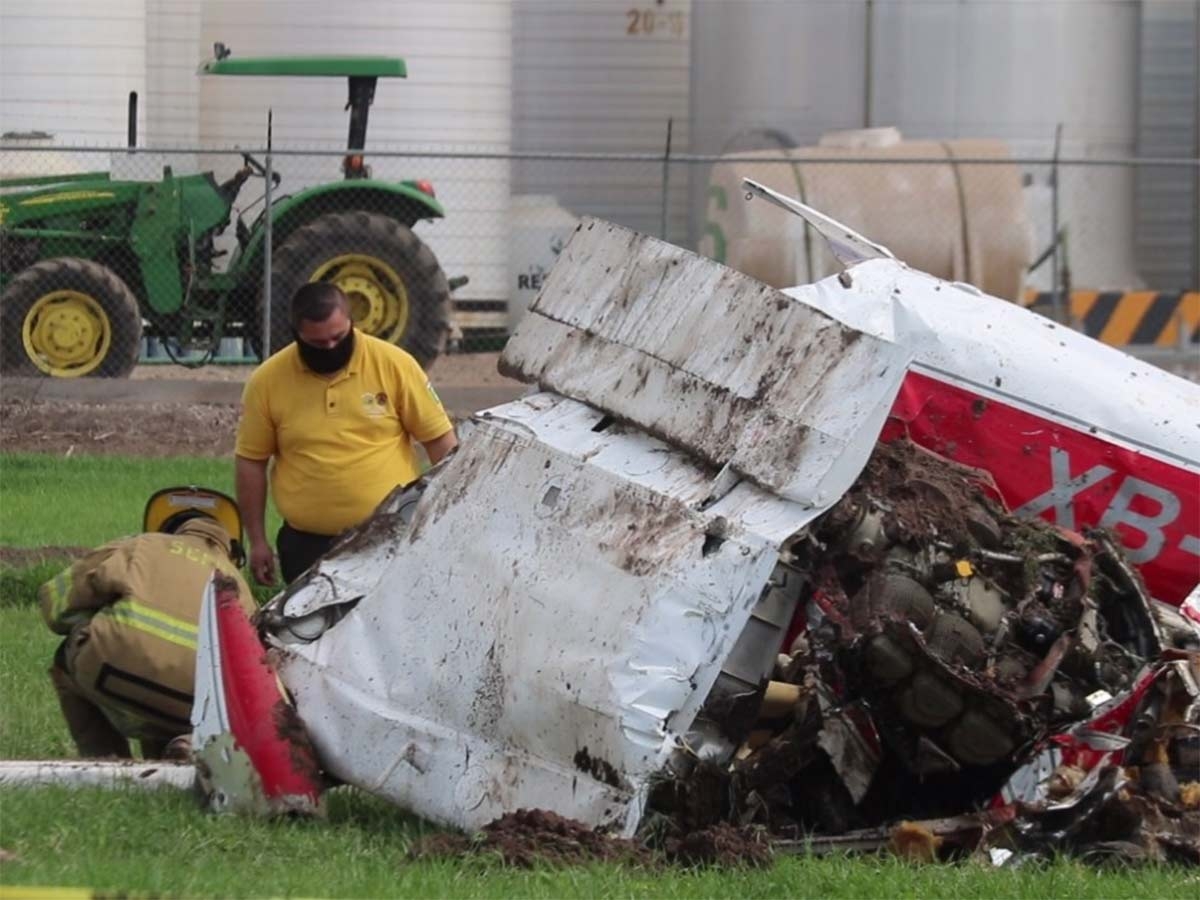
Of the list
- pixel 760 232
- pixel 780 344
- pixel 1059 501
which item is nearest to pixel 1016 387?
pixel 1059 501

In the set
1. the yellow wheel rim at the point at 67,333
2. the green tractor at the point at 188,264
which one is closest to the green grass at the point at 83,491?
the green tractor at the point at 188,264

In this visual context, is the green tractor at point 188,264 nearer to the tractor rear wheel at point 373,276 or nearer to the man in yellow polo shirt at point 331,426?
the tractor rear wheel at point 373,276

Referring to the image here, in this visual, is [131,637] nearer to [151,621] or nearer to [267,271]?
[151,621]

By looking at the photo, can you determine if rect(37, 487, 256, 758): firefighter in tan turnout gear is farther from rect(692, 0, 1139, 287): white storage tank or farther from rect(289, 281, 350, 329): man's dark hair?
rect(692, 0, 1139, 287): white storage tank

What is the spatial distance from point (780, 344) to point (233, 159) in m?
13.6

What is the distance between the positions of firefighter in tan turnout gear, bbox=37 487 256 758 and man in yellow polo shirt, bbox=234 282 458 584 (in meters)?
0.99

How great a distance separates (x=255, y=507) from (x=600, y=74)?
14.2 m

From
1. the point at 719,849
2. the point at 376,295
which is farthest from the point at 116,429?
the point at 719,849

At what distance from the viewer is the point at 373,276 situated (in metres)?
16.3

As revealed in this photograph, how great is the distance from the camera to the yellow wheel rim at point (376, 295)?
637 inches

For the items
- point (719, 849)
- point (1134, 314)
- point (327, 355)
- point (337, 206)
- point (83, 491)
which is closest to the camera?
point (719, 849)

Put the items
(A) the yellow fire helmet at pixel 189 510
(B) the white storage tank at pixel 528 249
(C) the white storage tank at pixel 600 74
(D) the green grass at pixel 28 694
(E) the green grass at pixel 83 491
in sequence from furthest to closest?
(C) the white storage tank at pixel 600 74 < (B) the white storage tank at pixel 528 249 < (E) the green grass at pixel 83 491 < (A) the yellow fire helmet at pixel 189 510 < (D) the green grass at pixel 28 694

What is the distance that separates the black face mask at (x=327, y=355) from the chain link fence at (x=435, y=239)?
24.2 ft

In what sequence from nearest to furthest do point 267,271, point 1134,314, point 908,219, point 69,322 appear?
point 267,271 < point 69,322 < point 908,219 < point 1134,314
